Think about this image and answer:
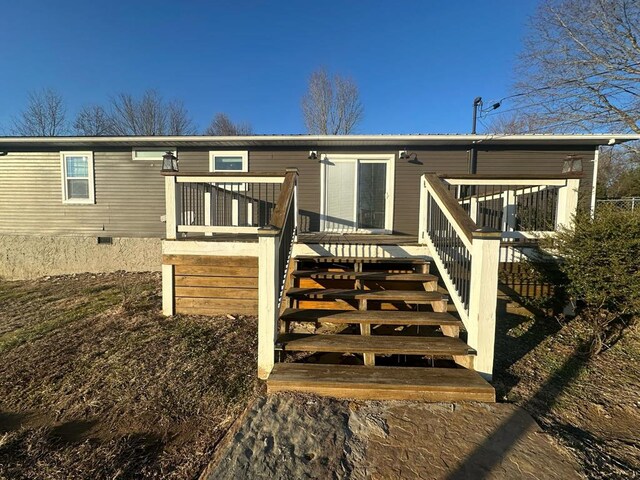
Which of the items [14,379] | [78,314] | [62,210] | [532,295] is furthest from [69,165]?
[532,295]

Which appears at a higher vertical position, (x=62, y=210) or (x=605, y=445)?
(x=62, y=210)

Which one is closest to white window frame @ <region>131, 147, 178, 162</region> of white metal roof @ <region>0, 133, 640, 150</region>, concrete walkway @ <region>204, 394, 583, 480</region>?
white metal roof @ <region>0, 133, 640, 150</region>

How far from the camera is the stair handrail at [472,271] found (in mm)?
2471

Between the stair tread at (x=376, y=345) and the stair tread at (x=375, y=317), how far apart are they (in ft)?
0.50

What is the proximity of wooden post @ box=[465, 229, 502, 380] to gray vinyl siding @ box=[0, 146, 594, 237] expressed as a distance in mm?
4493

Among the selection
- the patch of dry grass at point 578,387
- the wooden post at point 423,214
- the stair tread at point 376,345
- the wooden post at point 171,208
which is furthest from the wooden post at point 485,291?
the wooden post at point 171,208

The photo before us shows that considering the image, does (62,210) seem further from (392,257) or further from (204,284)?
(392,257)

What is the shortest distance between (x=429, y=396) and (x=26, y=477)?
7.98 ft

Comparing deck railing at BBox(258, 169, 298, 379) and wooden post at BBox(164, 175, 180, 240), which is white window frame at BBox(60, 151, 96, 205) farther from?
deck railing at BBox(258, 169, 298, 379)

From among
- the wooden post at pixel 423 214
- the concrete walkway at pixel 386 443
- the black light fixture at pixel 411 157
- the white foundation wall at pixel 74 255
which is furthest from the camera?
the white foundation wall at pixel 74 255

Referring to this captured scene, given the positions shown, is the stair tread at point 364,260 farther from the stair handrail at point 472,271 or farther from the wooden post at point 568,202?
the wooden post at point 568,202

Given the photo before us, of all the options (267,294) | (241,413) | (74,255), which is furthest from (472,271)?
(74,255)

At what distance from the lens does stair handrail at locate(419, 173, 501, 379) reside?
247 cm

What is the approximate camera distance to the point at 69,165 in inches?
304
